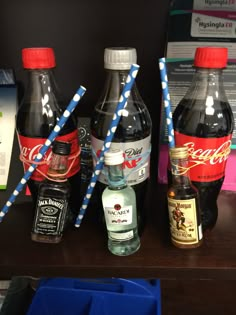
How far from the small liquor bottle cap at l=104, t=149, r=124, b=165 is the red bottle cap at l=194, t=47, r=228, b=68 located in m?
0.21

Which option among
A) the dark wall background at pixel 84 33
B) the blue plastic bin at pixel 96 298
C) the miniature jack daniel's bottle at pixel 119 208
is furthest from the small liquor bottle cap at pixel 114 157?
the blue plastic bin at pixel 96 298

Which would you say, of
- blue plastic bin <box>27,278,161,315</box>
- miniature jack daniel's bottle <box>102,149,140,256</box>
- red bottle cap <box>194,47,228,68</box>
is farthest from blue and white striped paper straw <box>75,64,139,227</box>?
blue plastic bin <box>27,278,161,315</box>

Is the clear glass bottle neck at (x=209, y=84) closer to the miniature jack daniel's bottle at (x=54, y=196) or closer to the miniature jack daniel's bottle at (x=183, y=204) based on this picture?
the miniature jack daniel's bottle at (x=183, y=204)

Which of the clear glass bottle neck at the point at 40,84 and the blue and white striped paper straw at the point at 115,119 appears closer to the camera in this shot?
the blue and white striped paper straw at the point at 115,119

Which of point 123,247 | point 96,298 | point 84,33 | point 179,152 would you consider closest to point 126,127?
point 179,152

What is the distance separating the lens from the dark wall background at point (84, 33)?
79 centimetres

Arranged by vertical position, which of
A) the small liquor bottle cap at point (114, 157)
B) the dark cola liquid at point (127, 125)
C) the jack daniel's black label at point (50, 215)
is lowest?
the jack daniel's black label at point (50, 215)

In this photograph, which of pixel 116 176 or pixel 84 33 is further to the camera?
pixel 84 33

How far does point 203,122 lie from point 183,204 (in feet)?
0.49

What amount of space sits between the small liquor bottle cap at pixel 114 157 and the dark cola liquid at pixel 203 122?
140 mm

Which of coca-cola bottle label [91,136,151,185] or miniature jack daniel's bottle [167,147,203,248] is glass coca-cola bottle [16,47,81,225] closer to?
coca-cola bottle label [91,136,151,185]

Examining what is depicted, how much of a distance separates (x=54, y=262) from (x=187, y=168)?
29 centimetres

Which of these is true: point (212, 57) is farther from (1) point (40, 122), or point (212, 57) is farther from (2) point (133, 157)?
(1) point (40, 122)

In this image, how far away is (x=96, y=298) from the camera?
86cm
